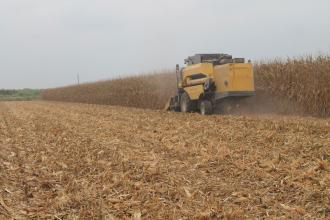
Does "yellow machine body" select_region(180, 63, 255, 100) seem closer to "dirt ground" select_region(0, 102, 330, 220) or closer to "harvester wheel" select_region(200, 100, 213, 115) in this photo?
"harvester wheel" select_region(200, 100, 213, 115)

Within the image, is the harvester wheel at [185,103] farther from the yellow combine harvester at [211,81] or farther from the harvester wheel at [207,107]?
the harvester wheel at [207,107]

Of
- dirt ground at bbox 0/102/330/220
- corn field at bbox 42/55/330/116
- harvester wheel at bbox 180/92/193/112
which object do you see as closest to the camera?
dirt ground at bbox 0/102/330/220

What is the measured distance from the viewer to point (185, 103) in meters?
17.8

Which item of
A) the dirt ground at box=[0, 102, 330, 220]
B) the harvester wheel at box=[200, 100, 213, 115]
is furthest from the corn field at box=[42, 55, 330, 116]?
the dirt ground at box=[0, 102, 330, 220]

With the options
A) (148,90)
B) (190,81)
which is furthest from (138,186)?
(148,90)

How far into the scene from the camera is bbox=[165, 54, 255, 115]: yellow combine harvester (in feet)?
50.9

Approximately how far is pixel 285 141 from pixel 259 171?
8.51 feet

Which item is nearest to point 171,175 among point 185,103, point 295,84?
point 185,103

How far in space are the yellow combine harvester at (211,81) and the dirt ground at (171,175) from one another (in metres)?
4.82

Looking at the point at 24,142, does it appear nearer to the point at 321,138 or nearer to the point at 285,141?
the point at 285,141

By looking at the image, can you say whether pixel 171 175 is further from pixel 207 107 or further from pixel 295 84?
pixel 295 84

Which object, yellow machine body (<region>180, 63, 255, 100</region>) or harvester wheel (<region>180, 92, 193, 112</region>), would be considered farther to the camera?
harvester wheel (<region>180, 92, 193, 112</region>)

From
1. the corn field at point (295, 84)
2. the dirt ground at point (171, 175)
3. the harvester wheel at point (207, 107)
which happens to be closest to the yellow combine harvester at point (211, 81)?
the harvester wheel at point (207, 107)

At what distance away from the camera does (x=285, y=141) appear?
893 centimetres
